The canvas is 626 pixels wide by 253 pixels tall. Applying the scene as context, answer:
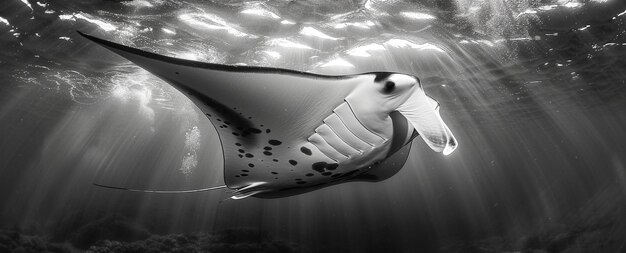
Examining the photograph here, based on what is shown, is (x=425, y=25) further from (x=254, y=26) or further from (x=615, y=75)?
(x=615, y=75)

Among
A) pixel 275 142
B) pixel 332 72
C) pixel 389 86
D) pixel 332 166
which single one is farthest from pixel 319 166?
pixel 332 72

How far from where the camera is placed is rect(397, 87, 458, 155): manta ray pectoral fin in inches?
78.6

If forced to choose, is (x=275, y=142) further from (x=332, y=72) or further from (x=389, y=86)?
(x=332, y=72)

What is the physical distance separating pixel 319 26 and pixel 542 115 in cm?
2309

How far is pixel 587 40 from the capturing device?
1090 centimetres

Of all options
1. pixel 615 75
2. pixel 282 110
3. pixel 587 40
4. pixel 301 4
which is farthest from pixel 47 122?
pixel 615 75

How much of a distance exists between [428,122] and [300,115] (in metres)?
0.91

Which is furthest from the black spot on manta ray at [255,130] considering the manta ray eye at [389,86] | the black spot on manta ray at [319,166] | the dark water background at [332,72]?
the dark water background at [332,72]

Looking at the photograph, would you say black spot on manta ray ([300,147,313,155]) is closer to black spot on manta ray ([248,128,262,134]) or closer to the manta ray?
the manta ray

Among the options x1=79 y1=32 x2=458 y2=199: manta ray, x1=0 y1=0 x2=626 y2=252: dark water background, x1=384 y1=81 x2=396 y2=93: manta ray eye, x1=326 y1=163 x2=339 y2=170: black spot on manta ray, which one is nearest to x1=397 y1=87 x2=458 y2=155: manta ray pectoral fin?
x1=79 y1=32 x2=458 y2=199: manta ray

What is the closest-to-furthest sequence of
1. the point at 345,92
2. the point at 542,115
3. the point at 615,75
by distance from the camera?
1. the point at 345,92
2. the point at 615,75
3. the point at 542,115

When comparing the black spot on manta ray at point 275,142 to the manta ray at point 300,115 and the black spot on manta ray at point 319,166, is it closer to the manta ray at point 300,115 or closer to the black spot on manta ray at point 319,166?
the manta ray at point 300,115

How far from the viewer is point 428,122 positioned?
2.09 m

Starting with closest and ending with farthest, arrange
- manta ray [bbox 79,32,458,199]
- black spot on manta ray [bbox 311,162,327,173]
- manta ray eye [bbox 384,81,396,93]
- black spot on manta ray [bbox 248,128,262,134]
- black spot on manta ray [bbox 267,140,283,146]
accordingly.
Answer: manta ray [bbox 79,32,458,199], manta ray eye [bbox 384,81,396,93], black spot on manta ray [bbox 248,128,262,134], black spot on manta ray [bbox 267,140,283,146], black spot on manta ray [bbox 311,162,327,173]
